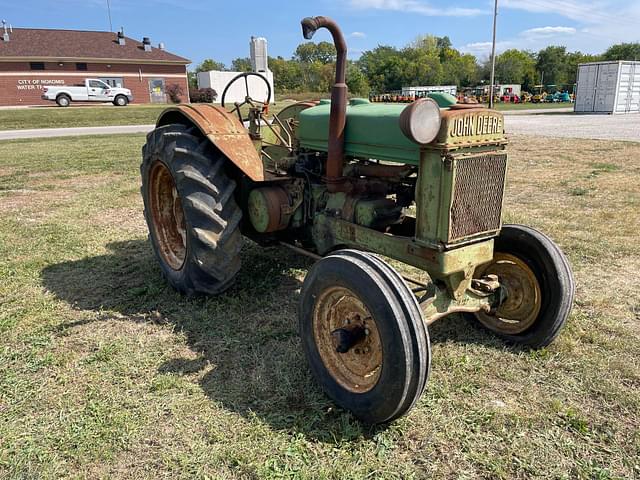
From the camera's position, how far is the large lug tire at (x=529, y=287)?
302 cm

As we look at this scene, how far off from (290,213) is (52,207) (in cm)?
472

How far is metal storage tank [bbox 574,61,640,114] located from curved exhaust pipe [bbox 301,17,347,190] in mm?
28514

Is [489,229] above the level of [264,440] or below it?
above

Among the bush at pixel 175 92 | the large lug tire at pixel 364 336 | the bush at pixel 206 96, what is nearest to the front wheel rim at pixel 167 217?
the large lug tire at pixel 364 336

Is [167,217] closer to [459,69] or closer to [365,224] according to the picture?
[365,224]

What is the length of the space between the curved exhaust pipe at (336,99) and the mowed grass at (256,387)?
1.16 m

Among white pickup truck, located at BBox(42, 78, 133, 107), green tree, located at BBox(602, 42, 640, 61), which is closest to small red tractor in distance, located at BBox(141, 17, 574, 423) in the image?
white pickup truck, located at BBox(42, 78, 133, 107)

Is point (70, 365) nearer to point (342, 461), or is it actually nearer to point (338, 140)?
point (342, 461)

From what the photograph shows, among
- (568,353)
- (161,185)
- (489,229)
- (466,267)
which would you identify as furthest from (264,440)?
(161,185)

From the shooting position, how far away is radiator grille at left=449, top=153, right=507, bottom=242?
2.62 meters

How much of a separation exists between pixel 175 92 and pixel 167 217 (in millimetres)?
41062

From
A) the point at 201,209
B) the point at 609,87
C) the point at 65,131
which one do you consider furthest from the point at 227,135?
the point at 609,87

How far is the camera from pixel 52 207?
699cm

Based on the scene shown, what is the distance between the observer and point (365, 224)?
326cm
